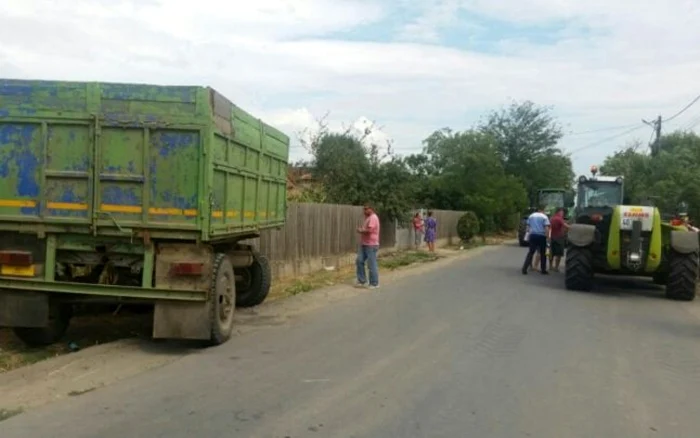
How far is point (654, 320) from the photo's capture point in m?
12.1

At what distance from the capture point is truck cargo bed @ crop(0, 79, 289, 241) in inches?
322

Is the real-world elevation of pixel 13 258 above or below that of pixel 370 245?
above

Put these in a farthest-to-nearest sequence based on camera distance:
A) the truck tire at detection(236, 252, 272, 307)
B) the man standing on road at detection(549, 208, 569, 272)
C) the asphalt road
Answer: the man standing on road at detection(549, 208, 569, 272) < the truck tire at detection(236, 252, 272, 307) < the asphalt road

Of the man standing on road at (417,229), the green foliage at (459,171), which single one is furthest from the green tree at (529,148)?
the man standing on road at (417,229)

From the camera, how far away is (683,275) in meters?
15.1

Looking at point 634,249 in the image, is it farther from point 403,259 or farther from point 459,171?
point 459,171

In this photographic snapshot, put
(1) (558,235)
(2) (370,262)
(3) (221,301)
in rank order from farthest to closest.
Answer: (1) (558,235), (2) (370,262), (3) (221,301)

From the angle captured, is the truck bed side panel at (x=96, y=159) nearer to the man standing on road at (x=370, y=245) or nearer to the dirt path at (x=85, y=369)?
the dirt path at (x=85, y=369)

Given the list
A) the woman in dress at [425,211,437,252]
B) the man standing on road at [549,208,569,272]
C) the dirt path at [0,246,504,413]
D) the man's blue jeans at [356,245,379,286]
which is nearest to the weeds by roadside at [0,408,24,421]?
the dirt path at [0,246,504,413]

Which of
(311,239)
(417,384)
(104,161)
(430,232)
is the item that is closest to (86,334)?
(104,161)

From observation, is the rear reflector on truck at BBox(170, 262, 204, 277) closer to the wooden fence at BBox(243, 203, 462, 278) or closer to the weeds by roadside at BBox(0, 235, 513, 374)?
the weeds by roadside at BBox(0, 235, 513, 374)

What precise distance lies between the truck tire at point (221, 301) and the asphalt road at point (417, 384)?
18 cm

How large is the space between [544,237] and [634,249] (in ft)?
14.7

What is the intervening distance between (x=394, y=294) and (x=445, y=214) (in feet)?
88.6
